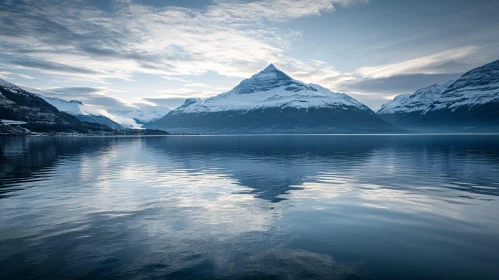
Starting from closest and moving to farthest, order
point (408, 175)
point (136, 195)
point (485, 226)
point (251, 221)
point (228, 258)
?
point (228, 258) < point (485, 226) < point (251, 221) < point (136, 195) < point (408, 175)

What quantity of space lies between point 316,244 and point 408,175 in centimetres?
3359

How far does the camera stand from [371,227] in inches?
816

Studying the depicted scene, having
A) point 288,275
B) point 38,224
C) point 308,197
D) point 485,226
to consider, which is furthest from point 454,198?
point 38,224

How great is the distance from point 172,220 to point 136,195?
35.4 ft

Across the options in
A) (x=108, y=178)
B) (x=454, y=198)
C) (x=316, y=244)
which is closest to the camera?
(x=316, y=244)

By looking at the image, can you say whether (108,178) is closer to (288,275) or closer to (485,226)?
(288,275)

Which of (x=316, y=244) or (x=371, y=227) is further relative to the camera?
(x=371, y=227)

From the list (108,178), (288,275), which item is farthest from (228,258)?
(108,178)

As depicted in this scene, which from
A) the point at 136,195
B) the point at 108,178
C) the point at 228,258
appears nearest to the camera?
the point at 228,258

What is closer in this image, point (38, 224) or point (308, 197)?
point (38, 224)

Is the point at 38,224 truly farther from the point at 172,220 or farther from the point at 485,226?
the point at 485,226

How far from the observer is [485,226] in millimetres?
20656

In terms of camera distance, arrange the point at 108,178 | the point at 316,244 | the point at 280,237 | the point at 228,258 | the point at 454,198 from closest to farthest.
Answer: the point at 228,258
the point at 316,244
the point at 280,237
the point at 454,198
the point at 108,178

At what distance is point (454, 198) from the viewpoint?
2889cm
